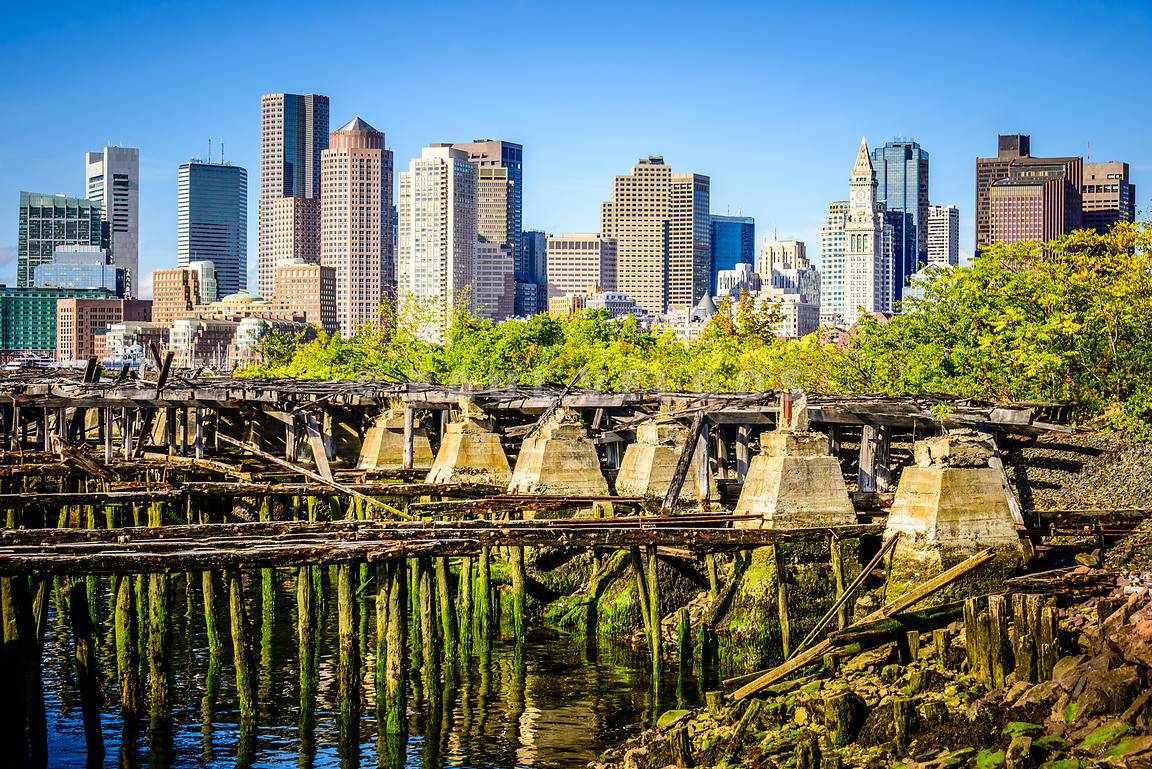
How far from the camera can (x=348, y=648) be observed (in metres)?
20.9

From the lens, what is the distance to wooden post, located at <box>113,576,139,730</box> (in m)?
21.6

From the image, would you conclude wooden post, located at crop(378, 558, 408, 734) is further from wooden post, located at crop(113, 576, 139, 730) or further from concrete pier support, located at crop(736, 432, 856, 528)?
concrete pier support, located at crop(736, 432, 856, 528)

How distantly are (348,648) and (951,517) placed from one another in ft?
36.9

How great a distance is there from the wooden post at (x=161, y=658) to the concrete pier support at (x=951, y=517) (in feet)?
41.9

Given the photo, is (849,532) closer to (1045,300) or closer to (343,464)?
(1045,300)

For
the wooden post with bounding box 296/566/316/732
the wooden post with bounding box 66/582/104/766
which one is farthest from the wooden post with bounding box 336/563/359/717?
the wooden post with bounding box 66/582/104/766

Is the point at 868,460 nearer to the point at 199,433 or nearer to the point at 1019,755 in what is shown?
the point at 1019,755

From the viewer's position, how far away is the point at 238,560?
19.6 meters

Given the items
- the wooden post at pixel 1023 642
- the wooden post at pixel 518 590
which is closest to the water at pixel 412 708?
the wooden post at pixel 518 590

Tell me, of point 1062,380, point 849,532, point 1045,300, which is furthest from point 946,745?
point 1045,300

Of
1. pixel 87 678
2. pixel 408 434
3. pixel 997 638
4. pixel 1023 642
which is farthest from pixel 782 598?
pixel 408 434

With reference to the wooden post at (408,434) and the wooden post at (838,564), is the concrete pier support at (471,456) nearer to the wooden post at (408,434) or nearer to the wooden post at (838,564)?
the wooden post at (408,434)

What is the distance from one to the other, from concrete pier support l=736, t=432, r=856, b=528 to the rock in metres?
10.9

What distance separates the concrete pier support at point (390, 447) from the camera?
152 ft
